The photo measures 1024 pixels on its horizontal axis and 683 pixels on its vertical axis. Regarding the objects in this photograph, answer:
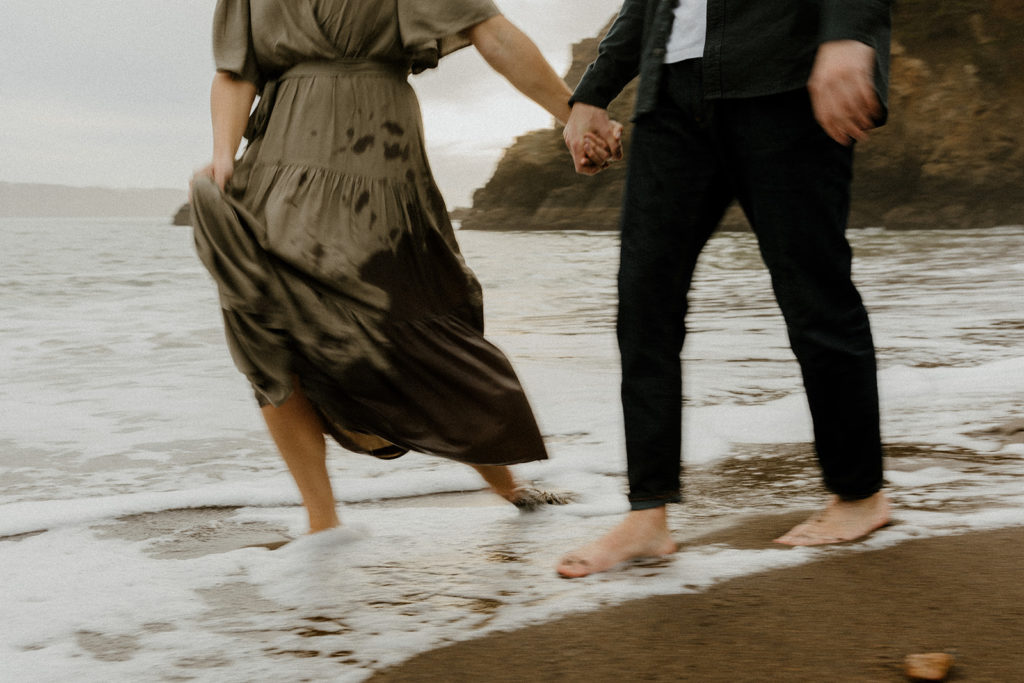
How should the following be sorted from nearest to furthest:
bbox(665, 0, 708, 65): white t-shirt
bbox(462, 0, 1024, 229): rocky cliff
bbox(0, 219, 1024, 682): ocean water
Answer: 1. bbox(0, 219, 1024, 682): ocean water
2. bbox(665, 0, 708, 65): white t-shirt
3. bbox(462, 0, 1024, 229): rocky cliff

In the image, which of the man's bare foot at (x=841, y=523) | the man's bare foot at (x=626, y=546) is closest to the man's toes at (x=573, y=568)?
the man's bare foot at (x=626, y=546)

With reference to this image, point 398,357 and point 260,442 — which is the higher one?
point 398,357

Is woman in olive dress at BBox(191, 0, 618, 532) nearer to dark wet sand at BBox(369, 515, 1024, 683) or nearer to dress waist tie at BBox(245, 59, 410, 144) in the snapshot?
dress waist tie at BBox(245, 59, 410, 144)

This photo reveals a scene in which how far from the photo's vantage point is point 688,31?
191 centimetres

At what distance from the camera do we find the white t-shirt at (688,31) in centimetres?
189

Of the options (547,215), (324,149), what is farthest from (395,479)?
(547,215)

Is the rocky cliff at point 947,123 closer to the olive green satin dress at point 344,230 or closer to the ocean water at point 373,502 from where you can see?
the ocean water at point 373,502

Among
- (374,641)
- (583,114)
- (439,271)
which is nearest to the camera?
(374,641)

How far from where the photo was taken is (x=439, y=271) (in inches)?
92.6

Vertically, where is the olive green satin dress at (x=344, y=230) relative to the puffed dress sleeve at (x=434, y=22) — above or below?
below

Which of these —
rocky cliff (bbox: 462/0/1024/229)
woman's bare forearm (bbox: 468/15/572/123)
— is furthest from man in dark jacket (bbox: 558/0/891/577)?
rocky cliff (bbox: 462/0/1024/229)

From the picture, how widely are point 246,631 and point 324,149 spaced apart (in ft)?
3.43

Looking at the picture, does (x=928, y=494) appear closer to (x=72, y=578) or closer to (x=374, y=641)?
(x=374, y=641)

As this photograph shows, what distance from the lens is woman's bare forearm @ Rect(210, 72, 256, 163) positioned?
2250 millimetres
